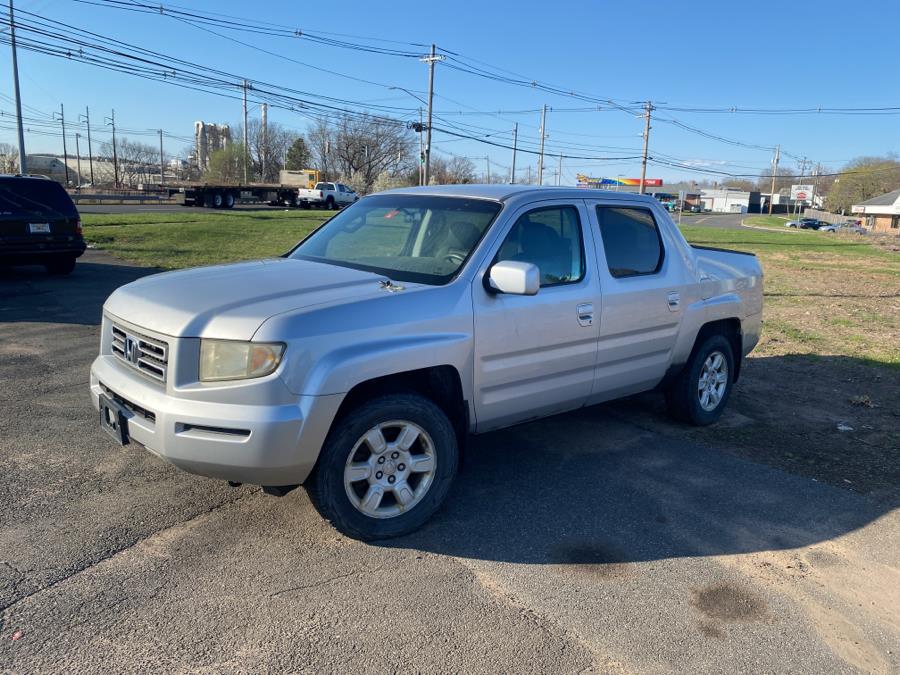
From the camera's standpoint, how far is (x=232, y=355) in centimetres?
322

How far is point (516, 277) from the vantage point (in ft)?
12.2

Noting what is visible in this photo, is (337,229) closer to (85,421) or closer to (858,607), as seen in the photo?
(85,421)

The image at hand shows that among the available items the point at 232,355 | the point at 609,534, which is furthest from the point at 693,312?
the point at 232,355

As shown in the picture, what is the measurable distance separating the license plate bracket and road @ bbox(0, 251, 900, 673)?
1.68 ft

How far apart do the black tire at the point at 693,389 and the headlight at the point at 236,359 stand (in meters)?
3.58

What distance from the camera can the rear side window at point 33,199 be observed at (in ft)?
37.0

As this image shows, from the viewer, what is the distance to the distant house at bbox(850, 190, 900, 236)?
287 feet

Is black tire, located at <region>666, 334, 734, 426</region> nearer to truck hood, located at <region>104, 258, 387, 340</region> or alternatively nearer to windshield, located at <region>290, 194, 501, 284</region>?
windshield, located at <region>290, 194, 501, 284</region>

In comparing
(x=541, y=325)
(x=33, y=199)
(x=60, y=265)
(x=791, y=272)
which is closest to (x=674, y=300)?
(x=541, y=325)

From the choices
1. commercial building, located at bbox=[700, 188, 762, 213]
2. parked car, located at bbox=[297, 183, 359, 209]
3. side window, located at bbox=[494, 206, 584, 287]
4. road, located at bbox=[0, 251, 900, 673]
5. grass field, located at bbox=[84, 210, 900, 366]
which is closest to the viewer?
road, located at bbox=[0, 251, 900, 673]

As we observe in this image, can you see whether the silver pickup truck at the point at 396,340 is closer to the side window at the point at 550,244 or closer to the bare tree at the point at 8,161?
the side window at the point at 550,244

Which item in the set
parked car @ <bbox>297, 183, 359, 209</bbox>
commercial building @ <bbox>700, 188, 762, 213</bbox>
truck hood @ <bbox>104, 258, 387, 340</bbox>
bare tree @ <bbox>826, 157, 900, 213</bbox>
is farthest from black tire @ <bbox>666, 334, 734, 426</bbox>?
commercial building @ <bbox>700, 188, 762, 213</bbox>

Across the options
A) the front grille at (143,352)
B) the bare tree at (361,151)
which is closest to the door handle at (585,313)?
the front grille at (143,352)

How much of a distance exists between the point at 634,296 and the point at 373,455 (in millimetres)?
2271
